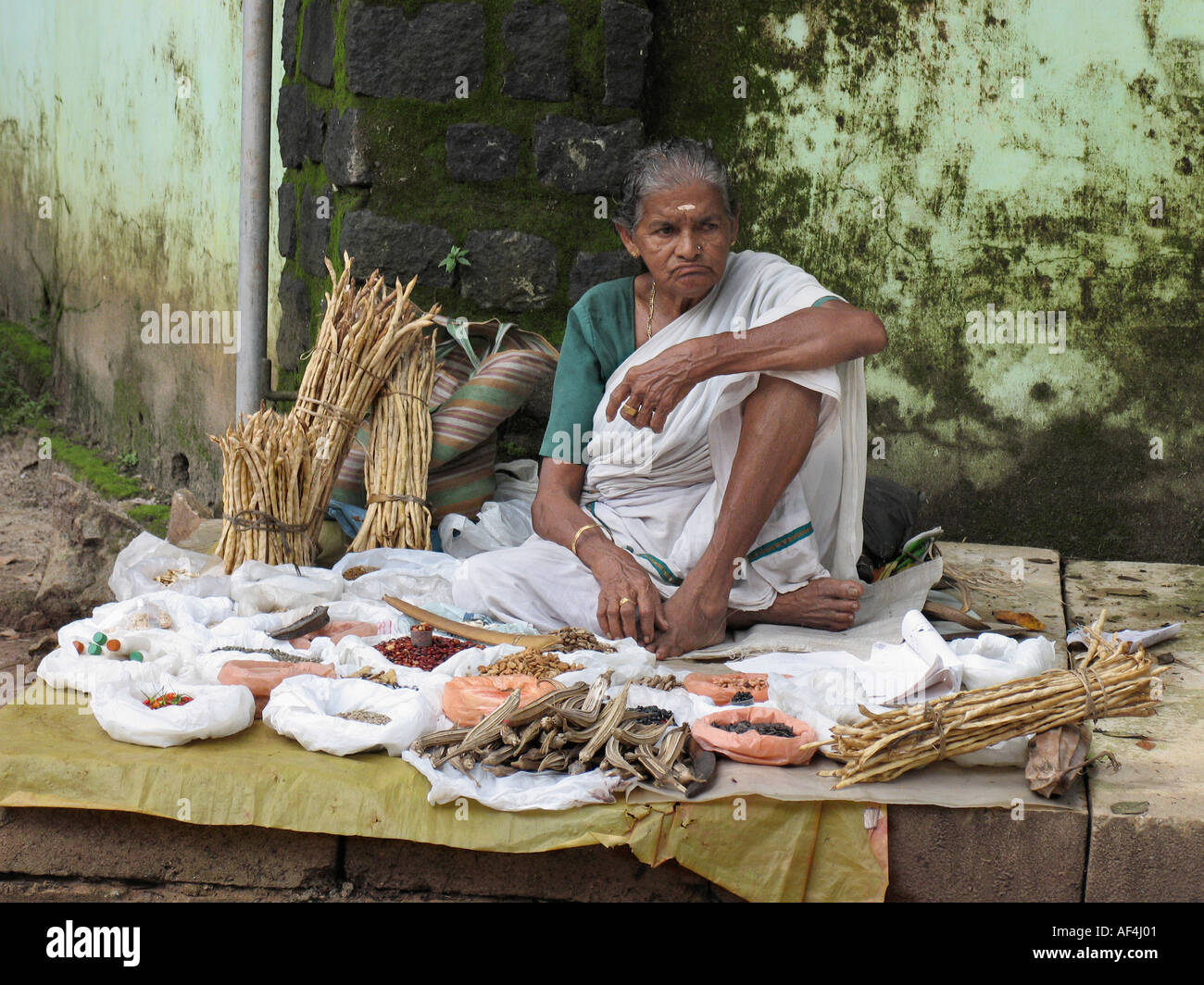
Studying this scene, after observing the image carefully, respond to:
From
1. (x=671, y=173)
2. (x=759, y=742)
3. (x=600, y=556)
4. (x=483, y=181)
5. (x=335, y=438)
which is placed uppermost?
(x=483, y=181)

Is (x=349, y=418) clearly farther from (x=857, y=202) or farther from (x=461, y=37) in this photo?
(x=857, y=202)

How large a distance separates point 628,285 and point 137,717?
1.76 m

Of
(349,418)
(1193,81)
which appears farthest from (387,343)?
(1193,81)

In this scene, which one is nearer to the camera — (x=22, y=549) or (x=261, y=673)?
(x=261, y=673)

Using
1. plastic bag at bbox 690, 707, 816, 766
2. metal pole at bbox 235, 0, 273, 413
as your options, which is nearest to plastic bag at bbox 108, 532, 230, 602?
metal pole at bbox 235, 0, 273, 413

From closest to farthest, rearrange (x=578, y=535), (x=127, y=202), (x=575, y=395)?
(x=578, y=535) → (x=575, y=395) → (x=127, y=202)

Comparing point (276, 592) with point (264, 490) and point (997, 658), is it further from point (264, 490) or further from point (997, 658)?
point (997, 658)

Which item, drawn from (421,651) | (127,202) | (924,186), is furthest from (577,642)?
(127,202)

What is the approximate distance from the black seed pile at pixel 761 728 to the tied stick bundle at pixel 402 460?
158cm

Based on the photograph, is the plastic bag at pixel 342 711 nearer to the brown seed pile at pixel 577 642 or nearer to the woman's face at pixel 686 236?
the brown seed pile at pixel 577 642

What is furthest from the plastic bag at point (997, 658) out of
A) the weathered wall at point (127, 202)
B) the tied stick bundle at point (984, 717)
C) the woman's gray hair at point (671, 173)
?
the weathered wall at point (127, 202)

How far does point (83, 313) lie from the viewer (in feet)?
22.0

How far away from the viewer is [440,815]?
89.6 inches

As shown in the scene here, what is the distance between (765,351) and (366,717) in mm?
1241
